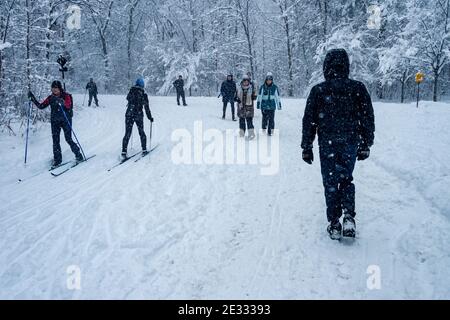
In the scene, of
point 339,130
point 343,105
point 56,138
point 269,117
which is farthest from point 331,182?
point 56,138

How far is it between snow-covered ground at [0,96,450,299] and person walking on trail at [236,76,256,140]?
2472mm

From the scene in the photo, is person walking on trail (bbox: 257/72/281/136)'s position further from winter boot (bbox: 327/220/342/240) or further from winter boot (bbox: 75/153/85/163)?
winter boot (bbox: 327/220/342/240)

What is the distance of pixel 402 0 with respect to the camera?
2058 cm

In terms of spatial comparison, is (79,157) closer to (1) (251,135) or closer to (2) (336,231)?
(1) (251,135)

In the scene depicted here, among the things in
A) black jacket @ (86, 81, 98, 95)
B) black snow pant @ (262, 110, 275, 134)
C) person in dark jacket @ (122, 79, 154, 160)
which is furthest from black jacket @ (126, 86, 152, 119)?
black jacket @ (86, 81, 98, 95)

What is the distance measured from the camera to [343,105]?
165 inches

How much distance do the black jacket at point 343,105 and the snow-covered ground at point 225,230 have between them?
4.70 feet

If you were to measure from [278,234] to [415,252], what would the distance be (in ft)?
5.70

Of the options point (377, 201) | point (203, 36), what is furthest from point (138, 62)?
point (377, 201)

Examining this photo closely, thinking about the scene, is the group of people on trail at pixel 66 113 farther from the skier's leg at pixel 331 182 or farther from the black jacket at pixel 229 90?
the black jacket at pixel 229 90

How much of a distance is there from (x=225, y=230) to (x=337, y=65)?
2.80 meters

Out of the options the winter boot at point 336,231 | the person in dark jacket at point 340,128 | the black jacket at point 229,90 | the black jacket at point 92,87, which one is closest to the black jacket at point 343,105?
the person in dark jacket at point 340,128

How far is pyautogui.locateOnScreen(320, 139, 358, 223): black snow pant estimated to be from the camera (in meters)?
4.25
